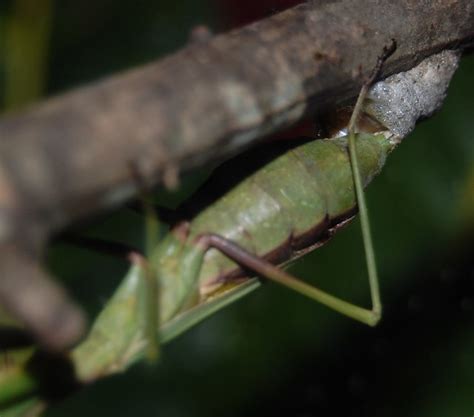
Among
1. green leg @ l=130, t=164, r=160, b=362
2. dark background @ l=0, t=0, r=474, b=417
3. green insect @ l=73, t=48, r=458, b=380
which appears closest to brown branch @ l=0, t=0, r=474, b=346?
green insect @ l=73, t=48, r=458, b=380

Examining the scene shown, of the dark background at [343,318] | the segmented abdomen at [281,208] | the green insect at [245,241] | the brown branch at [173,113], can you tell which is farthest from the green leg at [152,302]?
the dark background at [343,318]

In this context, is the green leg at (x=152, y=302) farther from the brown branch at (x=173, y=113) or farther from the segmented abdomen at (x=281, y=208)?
the brown branch at (x=173, y=113)

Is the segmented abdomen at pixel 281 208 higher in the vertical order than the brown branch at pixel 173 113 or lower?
lower

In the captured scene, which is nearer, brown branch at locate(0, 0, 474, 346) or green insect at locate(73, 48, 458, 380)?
brown branch at locate(0, 0, 474, 346)

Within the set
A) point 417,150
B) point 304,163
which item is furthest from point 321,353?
point 304,163

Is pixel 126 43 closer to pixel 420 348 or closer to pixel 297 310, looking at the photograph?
pixel 297 310

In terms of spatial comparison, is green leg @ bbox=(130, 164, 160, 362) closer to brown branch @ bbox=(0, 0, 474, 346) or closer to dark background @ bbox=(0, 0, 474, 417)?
brown branch @ bbox=(0, 0, 474, 346)

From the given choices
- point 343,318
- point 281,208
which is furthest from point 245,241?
point 343,318
